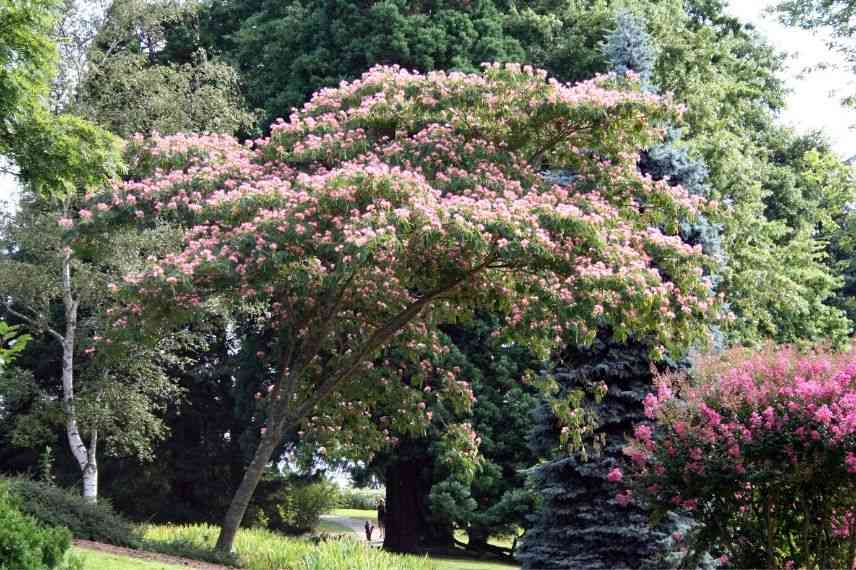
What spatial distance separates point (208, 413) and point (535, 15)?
13.2 m

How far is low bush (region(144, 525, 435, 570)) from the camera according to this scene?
32.8ft

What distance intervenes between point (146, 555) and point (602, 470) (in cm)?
615

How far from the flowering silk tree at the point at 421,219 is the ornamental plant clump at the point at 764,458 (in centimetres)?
141

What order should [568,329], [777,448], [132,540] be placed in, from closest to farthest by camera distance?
[777,448]
[568,329]
[132,540]

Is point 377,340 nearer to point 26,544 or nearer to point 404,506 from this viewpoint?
point 26,544

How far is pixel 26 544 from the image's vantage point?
5.83 metres

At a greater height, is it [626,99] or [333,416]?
[626,99]

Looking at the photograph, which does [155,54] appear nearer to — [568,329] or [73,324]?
[73,324]

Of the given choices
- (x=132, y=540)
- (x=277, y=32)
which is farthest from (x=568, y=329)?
(x=277, y=32)

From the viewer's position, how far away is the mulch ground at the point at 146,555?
35.3 ft

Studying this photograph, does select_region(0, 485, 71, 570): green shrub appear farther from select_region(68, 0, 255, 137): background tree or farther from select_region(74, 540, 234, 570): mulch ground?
select_region(68, 0, 255, 137): background tree

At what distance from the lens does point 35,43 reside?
829 cm

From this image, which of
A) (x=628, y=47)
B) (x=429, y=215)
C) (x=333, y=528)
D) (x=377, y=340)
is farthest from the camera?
(x=333, y=528)

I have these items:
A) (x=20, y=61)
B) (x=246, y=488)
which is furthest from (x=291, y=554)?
(x=20, y=61)
